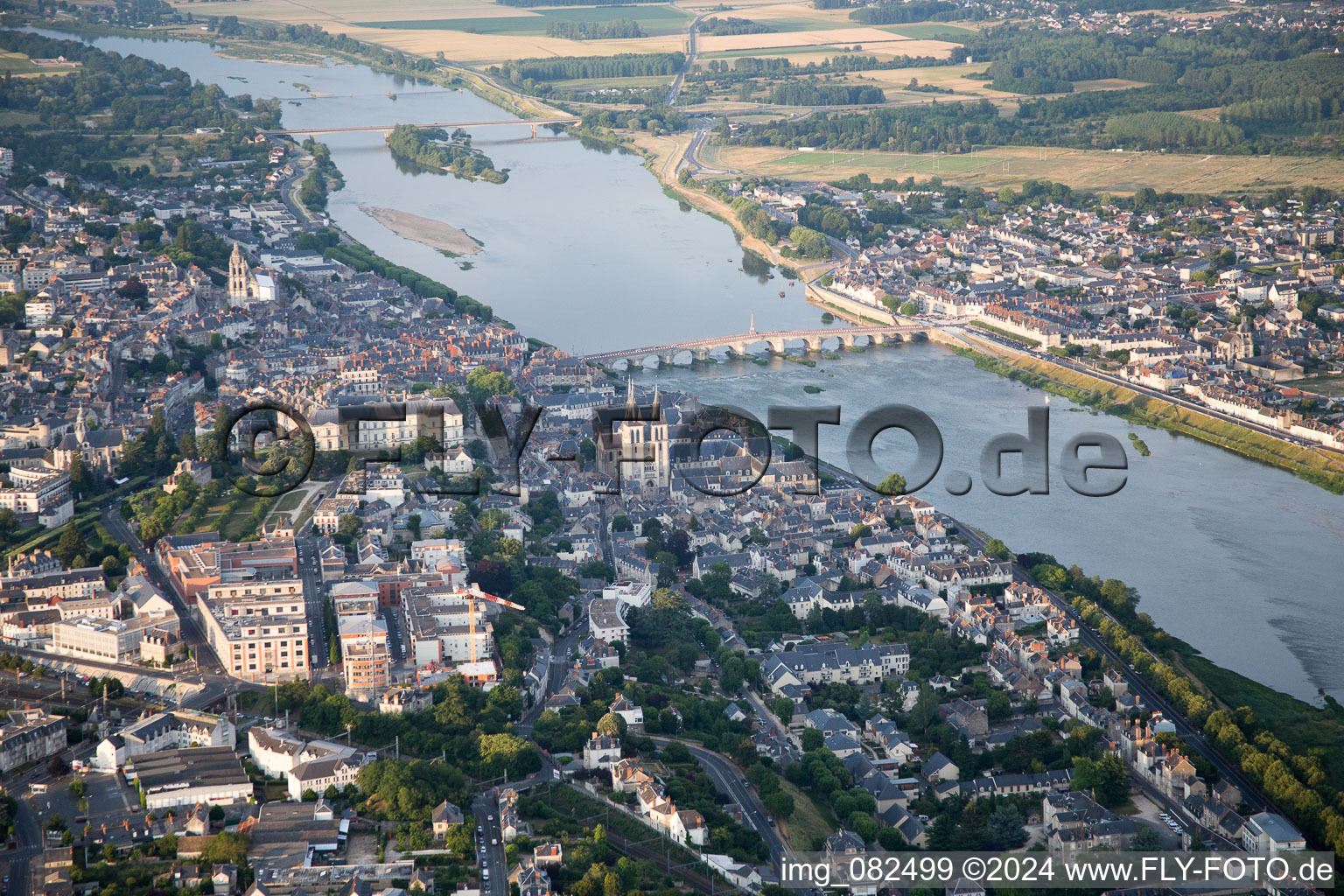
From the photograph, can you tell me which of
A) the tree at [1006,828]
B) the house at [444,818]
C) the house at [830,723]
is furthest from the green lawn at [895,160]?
the house at [444,818]

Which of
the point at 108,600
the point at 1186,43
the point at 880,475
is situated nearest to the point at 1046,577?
the point at 880,475

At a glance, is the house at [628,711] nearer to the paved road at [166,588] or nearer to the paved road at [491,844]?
the paved road at [491,844]

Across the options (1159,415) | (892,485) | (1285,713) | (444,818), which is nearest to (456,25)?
(1159,415)

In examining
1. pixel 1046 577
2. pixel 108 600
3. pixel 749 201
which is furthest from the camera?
pixel 749 201

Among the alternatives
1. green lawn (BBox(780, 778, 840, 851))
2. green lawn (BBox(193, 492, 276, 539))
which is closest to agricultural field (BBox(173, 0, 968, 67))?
green lawn (BBox(193, 492, 276, 539))

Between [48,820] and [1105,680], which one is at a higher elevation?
[48,820]

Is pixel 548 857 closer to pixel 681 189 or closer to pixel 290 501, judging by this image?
pixel 290 501

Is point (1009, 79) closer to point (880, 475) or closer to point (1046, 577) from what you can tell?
point (880, 475)
